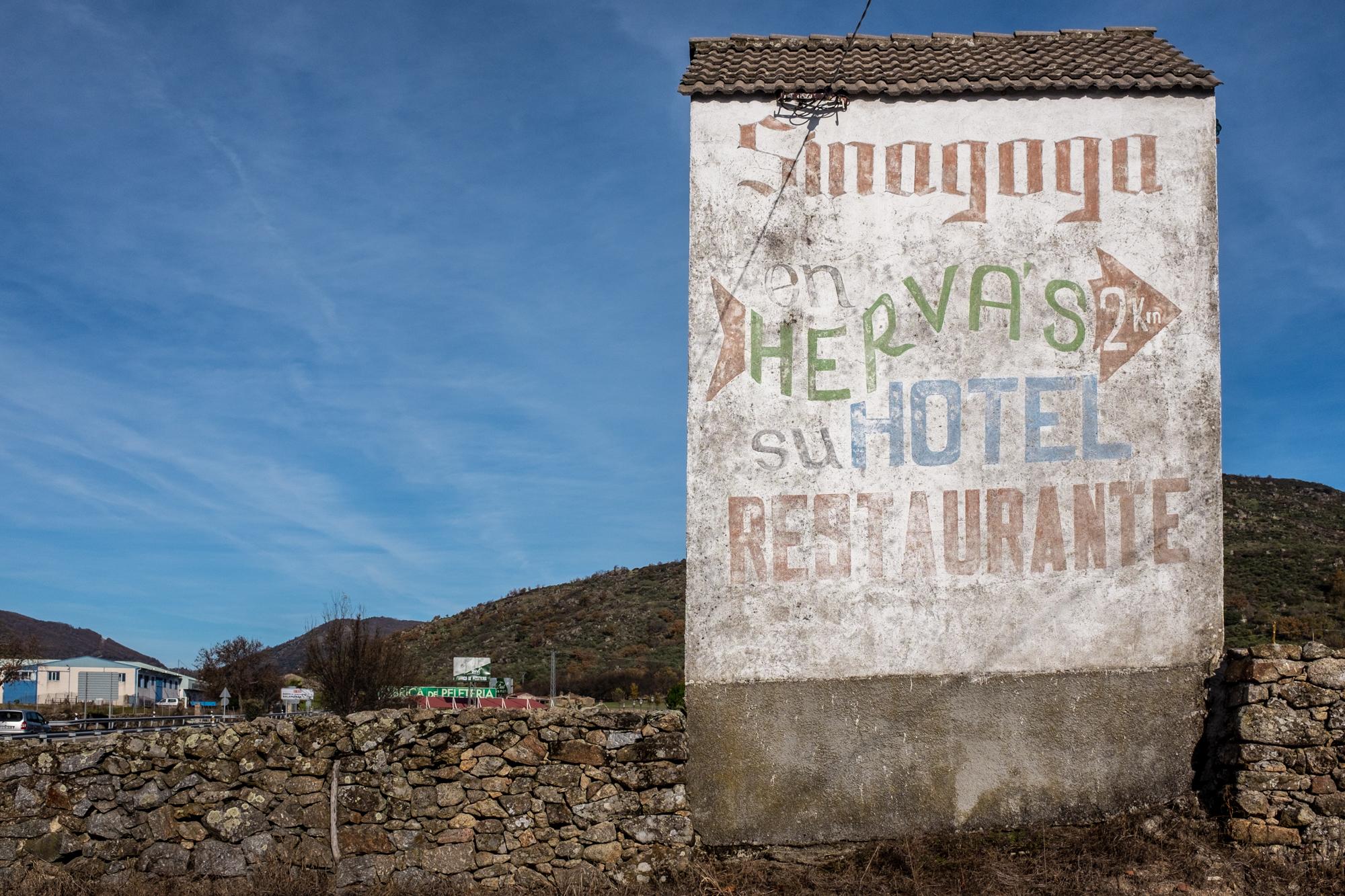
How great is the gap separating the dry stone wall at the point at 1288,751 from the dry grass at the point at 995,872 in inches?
10.2

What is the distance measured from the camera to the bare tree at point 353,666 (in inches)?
1275

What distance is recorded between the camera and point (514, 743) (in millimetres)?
9867

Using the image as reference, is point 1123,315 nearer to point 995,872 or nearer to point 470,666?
point 995,872

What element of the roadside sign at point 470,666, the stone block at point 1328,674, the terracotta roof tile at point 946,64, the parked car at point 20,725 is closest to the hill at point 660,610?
the stone block at point 1328,674

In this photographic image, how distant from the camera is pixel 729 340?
1033cm

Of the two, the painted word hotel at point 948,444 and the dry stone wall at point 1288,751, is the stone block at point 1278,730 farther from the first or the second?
the painted word hotel at point 948,444

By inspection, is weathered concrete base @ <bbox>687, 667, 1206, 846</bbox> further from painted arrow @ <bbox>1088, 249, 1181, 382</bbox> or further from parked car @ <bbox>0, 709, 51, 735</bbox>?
parked car @ <bbox>0, 709, 51, 735</bbox>

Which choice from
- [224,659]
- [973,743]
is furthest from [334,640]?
[973,743]

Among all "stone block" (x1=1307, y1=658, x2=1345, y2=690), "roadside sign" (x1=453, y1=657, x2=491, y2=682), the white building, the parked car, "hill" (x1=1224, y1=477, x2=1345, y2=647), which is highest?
"hill" (x1=1224, y1=477, x2=1345, y2=647)

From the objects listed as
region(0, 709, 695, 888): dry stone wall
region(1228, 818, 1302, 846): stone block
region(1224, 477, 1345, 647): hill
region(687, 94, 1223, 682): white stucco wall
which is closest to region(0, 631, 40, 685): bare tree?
region(0, 709, 695, 888): dry stone wall

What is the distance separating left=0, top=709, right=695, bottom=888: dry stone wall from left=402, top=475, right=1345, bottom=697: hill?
12582 millimetres

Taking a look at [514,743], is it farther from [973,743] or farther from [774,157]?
[774,157]

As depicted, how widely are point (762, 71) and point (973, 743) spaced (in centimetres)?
687

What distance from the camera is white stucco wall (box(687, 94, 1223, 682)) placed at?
994 centimetres
